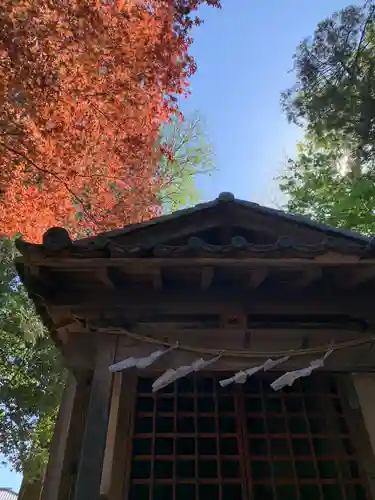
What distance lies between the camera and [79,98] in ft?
31.2

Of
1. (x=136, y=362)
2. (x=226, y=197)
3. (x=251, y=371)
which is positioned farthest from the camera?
(x=226, y=197)

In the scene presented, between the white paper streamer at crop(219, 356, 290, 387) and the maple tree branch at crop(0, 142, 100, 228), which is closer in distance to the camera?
the white paper streamer at crop(219, 356, 290, 387)

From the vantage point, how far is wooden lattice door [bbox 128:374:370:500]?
4402mm

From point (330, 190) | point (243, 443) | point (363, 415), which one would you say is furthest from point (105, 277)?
point (330, 190)

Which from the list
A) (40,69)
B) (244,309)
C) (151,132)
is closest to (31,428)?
(151,132)

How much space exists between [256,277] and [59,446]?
3072 mm

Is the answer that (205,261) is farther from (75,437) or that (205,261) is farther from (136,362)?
(75,437)

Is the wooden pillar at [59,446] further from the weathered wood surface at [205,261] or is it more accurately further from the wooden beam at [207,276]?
the wooden beam at [207,276]

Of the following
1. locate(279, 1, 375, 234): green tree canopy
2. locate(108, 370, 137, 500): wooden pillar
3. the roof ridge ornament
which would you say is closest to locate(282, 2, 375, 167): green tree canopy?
locate(279, 1, 375, 234): green tree canopy

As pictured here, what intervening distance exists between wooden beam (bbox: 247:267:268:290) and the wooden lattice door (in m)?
1.16

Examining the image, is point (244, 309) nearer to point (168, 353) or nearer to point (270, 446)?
point (168, 353)

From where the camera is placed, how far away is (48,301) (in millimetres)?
4941

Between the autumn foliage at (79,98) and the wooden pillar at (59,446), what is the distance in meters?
5.63

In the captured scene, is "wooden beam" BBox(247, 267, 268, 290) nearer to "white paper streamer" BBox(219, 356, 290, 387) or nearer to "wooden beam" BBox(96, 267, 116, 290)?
"white paper streamer" BBox(219, 356, 290, 387)
